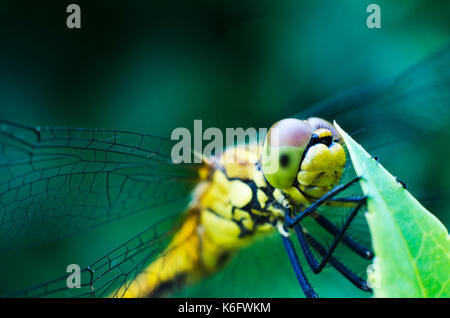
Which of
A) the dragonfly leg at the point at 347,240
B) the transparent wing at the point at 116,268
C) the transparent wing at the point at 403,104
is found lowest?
the transparent wing at the point at 116,268

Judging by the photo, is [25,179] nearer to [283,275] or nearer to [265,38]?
[283,275]

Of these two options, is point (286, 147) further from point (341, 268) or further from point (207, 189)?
point (207, 189)

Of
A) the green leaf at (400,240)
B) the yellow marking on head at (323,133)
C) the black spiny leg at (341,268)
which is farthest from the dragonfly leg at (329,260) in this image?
the green leaf at (400,240)

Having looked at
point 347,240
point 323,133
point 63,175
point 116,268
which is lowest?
point 116,268

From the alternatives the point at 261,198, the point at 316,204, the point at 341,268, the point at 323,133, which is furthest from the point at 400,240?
the point at 261,198

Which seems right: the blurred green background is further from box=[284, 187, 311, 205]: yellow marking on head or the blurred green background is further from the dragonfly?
box=[284, 187, 311, 205]: yellow marking on head

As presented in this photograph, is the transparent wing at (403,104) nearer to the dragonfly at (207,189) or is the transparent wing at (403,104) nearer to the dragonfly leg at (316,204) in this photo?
the dragonfly at (207,189)

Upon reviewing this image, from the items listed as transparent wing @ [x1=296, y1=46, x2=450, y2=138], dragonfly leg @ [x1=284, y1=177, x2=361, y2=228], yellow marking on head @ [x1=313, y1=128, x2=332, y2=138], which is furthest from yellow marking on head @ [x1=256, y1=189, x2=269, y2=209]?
transparent wing @ [x1=296, y1=46, x2=450, y2=138]
